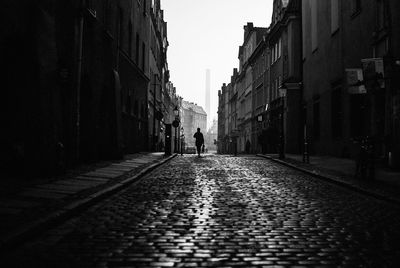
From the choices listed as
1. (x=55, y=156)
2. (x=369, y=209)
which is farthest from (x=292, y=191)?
(x=55, y=156)

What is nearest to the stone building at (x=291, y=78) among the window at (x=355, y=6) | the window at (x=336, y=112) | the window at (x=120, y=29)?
the window at (x=336, y=112)

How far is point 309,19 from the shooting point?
1170 inches

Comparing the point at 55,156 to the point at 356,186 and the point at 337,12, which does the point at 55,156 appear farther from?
the point at 337,12

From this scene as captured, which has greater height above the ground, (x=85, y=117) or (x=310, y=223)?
(x=85, y=117)

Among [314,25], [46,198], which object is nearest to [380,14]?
[314,25]

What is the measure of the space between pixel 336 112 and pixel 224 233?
62.8ft

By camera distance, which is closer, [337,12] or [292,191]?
[292,191]

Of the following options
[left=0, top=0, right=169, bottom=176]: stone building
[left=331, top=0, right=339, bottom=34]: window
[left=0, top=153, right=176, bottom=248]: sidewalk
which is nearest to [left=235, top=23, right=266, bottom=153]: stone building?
[left=331, top=0, right=339, bottom=34]: window

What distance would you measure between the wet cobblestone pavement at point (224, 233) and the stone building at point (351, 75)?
5.07 meters

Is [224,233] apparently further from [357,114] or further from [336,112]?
[336,112]

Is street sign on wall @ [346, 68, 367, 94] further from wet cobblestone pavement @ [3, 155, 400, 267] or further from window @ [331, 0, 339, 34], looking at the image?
window @ [331, 0, 339, 34]

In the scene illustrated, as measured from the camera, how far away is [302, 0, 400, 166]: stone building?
47.4 feet

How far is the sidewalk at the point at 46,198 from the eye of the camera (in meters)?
5.35

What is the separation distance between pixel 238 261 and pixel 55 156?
7.70m
